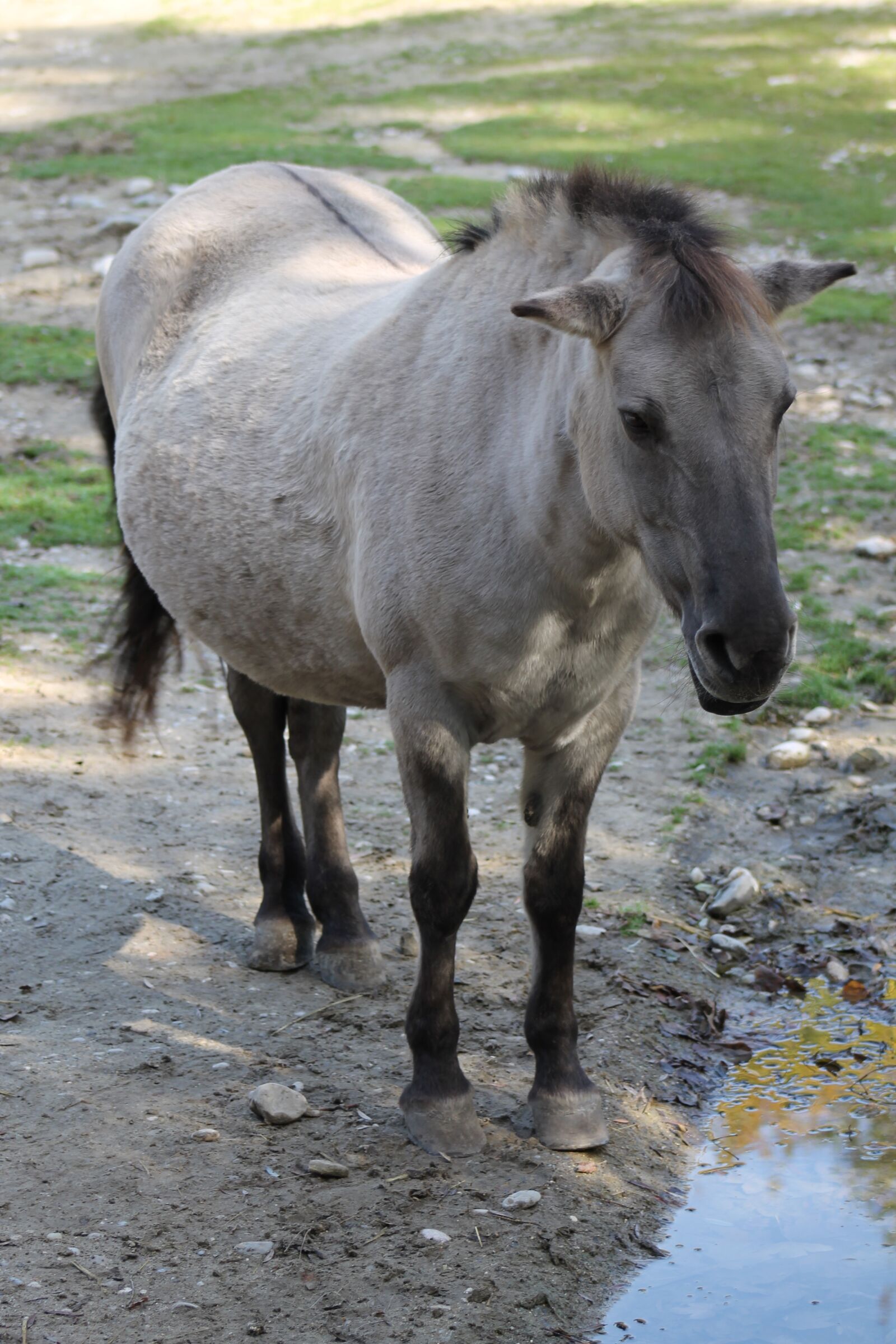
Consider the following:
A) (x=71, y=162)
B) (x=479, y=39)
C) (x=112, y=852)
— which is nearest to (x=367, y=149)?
(x=71, y=162)

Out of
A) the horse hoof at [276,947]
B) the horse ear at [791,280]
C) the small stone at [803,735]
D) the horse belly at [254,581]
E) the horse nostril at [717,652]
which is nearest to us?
the horse nostril at [717,652]

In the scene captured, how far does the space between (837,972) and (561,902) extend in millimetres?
1238

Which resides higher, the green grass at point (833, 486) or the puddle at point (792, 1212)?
the green grass at point (833, 486)

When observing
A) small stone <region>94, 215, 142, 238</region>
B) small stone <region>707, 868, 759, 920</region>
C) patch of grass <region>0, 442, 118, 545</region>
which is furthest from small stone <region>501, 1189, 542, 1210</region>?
small stone <region>94, 215, 142, 238</region>

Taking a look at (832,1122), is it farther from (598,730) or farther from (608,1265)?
(598,730)

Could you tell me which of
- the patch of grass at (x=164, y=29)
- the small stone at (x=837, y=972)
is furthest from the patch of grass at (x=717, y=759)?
the patch of grass at (x=164, y=29)

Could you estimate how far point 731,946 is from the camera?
14.4ft

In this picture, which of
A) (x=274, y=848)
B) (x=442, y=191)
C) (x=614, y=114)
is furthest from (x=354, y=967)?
(x=614, y=114)

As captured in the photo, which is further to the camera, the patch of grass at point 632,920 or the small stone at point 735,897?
the small stone at point 735,897

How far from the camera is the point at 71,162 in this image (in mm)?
13258

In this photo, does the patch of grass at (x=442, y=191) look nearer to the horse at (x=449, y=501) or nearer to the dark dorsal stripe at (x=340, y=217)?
the dark dorsal stripe at (x=340, y=217)

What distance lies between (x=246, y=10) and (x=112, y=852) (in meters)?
20.2

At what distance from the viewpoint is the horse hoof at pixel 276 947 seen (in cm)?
436

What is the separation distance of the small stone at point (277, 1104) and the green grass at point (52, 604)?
2.96 meters
